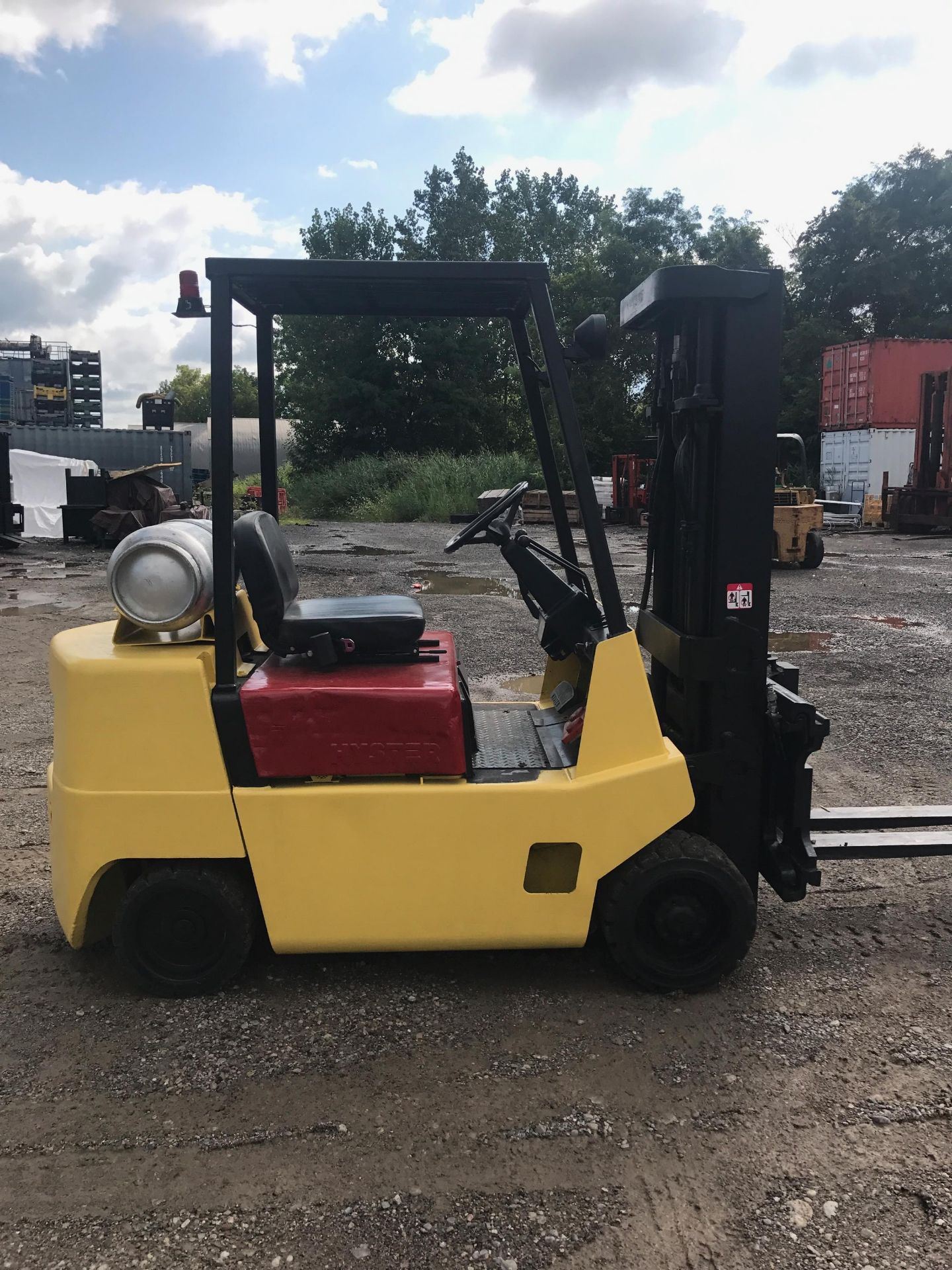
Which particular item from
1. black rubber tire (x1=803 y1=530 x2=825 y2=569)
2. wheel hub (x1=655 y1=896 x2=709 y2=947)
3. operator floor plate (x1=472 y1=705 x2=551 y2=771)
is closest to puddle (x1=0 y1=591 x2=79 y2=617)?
operator floor plate (x1=472 y1=705 x2=551 y2=771)

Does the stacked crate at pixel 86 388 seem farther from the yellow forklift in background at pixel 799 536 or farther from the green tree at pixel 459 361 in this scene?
the yellow forklift in background at pixel 799 536

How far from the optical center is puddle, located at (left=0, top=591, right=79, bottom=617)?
11.4m

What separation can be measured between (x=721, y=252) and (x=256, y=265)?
125 ft

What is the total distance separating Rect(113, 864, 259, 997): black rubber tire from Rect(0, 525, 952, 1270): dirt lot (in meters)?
0.09

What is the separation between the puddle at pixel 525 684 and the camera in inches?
275

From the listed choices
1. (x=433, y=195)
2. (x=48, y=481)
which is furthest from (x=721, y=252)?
(x=48, y=481)

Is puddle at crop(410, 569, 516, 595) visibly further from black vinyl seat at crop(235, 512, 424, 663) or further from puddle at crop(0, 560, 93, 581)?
black vinyl seat at crop(235, 512, 424, 663)

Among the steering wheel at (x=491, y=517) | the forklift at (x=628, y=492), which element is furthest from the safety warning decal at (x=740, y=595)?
the forklift at (x=628, y=492)

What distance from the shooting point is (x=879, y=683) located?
743 cm

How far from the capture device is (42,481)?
23516 mm

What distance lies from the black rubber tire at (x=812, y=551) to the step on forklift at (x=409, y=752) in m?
12.3

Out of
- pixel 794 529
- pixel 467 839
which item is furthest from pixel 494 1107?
pixel 794 529

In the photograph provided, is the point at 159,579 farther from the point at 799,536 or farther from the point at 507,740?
the point at 799,536

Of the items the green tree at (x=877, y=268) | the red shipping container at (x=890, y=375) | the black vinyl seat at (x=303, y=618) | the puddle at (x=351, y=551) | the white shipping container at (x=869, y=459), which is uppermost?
the green tree at (x=877, y=268)
